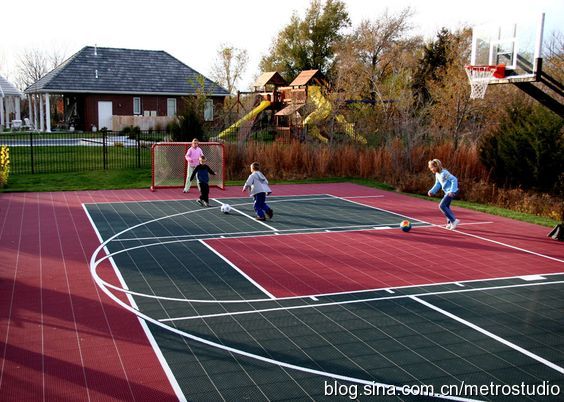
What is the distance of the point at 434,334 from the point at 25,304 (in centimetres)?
612

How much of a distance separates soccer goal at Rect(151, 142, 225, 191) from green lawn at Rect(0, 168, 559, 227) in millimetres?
726

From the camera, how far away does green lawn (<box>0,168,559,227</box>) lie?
20.0 meters

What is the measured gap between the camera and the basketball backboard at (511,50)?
1479 cm

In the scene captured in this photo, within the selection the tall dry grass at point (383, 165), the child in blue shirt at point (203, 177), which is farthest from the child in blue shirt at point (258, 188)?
the tall dry grass at point (383, 165)

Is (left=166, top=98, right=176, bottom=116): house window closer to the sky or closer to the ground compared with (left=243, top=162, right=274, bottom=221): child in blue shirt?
closer to the sky

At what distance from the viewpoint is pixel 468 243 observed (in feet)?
45.3

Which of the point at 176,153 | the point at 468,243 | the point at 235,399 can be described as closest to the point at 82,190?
the point at 176,153

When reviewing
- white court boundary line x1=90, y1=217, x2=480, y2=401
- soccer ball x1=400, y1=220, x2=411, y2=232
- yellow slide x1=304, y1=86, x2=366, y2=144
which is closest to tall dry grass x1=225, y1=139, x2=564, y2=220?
yellow slide x1=304, y1=86, x2=366, y2=144

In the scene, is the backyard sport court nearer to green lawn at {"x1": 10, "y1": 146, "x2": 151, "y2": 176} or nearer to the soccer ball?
the soccer ball

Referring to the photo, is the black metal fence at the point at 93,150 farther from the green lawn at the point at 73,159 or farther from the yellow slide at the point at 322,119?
the yellow slide at the point at 322,119

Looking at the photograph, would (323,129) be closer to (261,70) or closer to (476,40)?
(476,40)

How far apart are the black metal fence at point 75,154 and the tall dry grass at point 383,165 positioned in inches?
215

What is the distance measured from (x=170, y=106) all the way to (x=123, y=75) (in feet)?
13.8

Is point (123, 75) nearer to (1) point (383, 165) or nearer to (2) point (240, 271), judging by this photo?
(1) point (383, 165)
